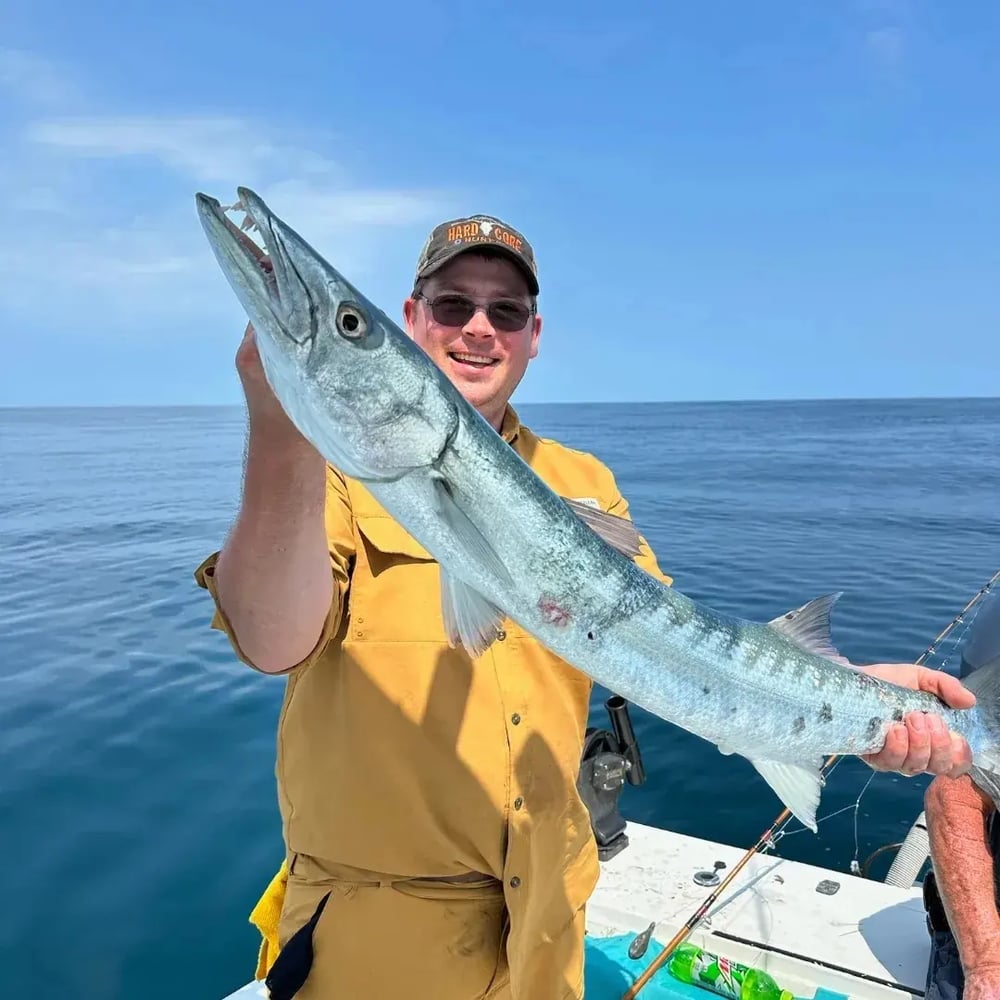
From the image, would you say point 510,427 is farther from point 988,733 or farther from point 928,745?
point 988,733

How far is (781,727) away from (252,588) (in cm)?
211

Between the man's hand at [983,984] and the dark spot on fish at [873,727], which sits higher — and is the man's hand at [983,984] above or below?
below

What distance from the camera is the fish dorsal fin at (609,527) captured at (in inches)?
106

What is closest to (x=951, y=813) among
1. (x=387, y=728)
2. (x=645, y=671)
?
(x=645, y=671)

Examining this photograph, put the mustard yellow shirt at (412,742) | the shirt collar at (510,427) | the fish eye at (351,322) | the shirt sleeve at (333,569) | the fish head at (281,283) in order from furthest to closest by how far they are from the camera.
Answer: the shirt collar at (510,427) → the mustard yellow shirt at (412,742) → the shirt sleeve at (333,569) → the fish eye at (351,322) → the fish head at (281,283)

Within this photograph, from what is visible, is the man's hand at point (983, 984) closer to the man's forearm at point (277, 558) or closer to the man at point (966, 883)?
the man at point (966, 883)

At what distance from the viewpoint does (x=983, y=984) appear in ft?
12.9

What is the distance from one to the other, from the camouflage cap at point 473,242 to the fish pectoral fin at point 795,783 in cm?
239

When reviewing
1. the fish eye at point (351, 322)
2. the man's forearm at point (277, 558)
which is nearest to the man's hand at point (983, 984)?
the man's forearm at point (277, 558)

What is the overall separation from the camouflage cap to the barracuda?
1.26 meters

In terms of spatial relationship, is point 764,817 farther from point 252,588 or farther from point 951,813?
point 252,588

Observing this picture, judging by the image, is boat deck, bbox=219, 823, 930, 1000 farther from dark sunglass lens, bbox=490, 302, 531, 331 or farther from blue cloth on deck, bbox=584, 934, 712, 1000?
dark sunglass lens, bbox=490, 302, 531, 331

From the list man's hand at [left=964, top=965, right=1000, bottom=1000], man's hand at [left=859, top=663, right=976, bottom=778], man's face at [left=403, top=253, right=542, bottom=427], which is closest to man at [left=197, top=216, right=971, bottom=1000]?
man's face at [left=403, top=253, right=542, bottom=427]

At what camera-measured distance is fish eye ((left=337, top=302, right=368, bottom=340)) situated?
7.14ft
